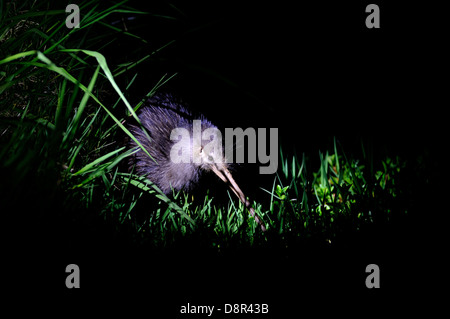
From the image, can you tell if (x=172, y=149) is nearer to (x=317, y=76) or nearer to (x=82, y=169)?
(x=82, y=169)

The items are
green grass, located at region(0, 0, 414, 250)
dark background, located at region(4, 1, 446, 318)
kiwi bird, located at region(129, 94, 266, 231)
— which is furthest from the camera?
kiwi bird, located at region(129, 94, 266, 231)

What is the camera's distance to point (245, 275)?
0.86 m

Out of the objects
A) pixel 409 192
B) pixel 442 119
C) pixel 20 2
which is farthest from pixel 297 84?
pixel 20 2

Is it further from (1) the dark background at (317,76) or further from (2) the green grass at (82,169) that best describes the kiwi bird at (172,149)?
(2) the green grass at (82,169)

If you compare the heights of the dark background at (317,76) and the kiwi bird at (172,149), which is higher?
the dark background at (317,76)

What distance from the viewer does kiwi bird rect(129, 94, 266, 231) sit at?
1.73m

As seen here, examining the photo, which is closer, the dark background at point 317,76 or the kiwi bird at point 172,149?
the dark background at point 317,76

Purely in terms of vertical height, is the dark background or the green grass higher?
the dark background

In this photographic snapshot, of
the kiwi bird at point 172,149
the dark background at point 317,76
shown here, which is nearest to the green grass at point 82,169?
the dark background at point 317,76

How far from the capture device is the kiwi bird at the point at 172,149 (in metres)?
1.73

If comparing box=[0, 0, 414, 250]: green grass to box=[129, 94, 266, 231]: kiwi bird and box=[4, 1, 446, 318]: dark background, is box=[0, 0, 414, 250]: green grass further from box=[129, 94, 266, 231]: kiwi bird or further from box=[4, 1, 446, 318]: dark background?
box=[129, 94, 266, 231]: kiwi bird

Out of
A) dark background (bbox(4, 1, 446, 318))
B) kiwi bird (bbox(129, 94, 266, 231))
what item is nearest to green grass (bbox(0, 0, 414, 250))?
dark background (bbox(4, 1, 446, 318))
